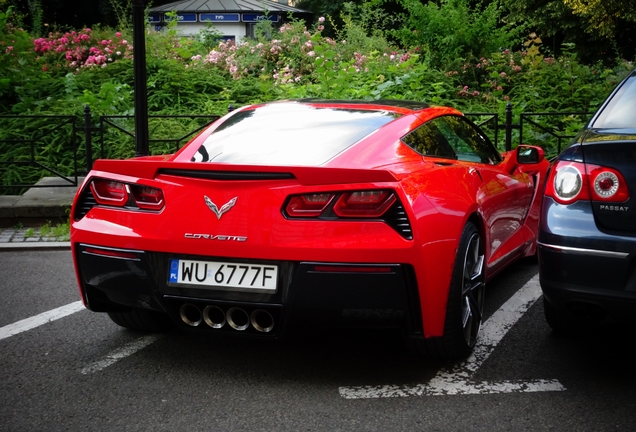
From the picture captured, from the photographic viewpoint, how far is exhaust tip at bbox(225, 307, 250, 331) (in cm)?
376

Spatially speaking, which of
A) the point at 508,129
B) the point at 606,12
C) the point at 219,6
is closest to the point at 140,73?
the point at 508,129

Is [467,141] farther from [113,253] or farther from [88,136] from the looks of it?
[88,136]

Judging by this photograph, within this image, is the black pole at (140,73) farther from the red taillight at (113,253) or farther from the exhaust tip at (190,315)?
the exhaust tip at (190,315)

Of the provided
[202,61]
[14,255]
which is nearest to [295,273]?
[14,255]

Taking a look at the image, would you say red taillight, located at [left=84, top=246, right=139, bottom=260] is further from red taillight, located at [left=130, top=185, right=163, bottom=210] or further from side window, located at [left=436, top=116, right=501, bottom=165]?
side window, located at [left=436, top=116, right=501, bottom=165]

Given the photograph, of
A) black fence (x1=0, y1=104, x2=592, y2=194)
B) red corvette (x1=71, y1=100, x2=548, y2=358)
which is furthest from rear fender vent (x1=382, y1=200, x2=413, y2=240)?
black fence (x1=0, y1=104, x2=592, y2=194)

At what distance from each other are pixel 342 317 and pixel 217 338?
3.75 ft

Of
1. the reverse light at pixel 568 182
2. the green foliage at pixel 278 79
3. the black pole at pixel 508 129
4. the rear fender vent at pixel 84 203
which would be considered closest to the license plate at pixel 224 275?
the rear fender vent at pixel 84 203

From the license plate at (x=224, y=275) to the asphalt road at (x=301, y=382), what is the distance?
1.57 ft

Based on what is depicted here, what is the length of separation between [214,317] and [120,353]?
77cm

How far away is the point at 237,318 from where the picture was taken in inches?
150

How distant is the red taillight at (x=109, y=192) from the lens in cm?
400

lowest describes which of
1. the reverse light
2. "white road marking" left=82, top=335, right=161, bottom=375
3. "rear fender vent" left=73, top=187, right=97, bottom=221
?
"white road marking" left=82, top=335, right=161, bottom=375

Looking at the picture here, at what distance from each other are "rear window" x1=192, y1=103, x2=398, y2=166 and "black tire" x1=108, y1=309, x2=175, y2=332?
943mm
